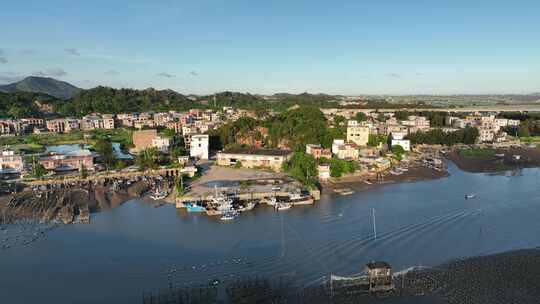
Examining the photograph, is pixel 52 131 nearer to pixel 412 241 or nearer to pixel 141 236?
pixel 141 236

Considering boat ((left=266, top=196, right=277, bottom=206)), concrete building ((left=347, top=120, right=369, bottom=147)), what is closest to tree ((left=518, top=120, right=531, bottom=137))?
concrete building ((left=347, top=120, right=369, bottom=147))

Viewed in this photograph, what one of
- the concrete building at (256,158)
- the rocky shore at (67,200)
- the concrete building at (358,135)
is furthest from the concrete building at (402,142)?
the rocky shore at (67,200)

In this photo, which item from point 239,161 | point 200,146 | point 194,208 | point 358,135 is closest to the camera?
point 194,208

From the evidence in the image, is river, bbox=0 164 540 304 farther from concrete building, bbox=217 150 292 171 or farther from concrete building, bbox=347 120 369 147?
concrete building, bbox=347 120 369 147

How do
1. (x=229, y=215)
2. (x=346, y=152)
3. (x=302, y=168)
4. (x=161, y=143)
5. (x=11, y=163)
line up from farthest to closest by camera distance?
(x=161, y=143) → (x=346, y=152) → (x=11, y=163) → (x=302, y=168) → (x=229, y=215)

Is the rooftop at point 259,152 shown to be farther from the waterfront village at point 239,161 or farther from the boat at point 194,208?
the boat at point 194,208

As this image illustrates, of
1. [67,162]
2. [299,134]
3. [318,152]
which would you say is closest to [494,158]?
[318,152]

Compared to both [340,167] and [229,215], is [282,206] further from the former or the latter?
[340,167]
